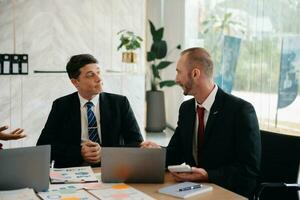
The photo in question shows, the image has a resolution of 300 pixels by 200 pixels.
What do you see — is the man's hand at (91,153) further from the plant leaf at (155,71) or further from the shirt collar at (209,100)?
the plant leaf at (155,71)

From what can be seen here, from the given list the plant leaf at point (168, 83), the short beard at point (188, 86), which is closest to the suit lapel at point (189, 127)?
the short beard at point (188, 86)

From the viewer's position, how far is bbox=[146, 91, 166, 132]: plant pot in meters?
6.96

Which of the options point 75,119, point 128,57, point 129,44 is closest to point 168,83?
point 128,57

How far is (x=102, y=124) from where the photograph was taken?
3027mm

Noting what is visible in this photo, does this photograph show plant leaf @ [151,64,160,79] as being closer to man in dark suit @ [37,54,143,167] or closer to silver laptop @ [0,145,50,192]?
man in dark suit @ [37,54,143,167]

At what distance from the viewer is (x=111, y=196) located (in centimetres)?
196

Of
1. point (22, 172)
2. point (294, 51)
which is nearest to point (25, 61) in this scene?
point (294, 51)

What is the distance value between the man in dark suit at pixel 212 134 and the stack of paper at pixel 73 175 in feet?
1.18

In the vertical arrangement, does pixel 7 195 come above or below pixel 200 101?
below

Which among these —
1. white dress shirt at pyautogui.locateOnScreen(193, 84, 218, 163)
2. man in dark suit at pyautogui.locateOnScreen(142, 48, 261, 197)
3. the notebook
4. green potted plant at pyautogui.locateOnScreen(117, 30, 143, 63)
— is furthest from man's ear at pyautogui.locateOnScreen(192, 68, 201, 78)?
green potted plant at pyautogui.locateOnScreen(117, 30, 143, 63)

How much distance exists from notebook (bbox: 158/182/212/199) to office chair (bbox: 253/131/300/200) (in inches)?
14.2

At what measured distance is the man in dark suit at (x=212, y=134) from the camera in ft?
7.64

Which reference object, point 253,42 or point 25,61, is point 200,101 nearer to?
point 253,42

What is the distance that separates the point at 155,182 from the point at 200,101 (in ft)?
2.16
